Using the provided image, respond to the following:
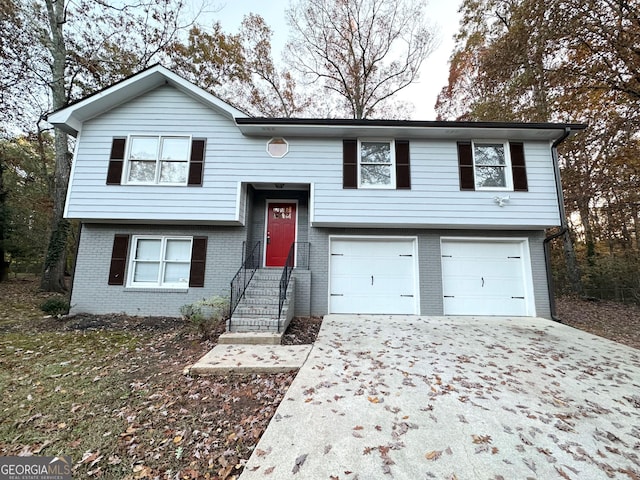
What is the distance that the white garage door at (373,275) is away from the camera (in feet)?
24.8

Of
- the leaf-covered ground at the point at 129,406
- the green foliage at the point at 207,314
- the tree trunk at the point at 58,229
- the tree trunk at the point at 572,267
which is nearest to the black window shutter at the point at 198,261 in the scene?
the green foliage at the point at 207,314

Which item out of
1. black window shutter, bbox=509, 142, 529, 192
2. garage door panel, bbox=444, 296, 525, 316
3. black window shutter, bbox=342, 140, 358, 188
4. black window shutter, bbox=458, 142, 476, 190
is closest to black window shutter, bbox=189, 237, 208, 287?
black window shutter, bbox=342, 140, 358, 188

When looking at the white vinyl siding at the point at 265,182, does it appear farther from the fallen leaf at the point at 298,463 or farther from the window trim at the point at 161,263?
the fallen leaf at the point at 298,463

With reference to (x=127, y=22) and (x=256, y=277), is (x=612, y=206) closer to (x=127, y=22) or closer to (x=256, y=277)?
(x=256, y=277)

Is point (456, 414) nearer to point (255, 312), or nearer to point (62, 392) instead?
point (255, 312)

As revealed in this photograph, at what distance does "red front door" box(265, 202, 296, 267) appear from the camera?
27.3 feet

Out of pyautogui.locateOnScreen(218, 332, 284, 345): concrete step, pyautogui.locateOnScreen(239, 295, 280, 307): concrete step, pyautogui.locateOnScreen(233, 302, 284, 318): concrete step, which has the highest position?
pyautogui.locateOnScreen(239, 295, 280, 307): concrete step

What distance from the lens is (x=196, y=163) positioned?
24.3 ft

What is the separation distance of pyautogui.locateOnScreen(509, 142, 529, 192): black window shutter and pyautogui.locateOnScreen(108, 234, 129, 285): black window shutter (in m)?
11.1

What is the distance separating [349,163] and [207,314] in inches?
219

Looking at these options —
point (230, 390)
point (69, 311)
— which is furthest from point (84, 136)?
point (230, 390)

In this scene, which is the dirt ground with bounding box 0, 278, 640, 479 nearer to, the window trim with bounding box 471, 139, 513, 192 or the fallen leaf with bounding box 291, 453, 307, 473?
the fallen leaf with bounding box 291, 453, 307, 473

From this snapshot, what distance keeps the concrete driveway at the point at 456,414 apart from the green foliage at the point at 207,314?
237 cm

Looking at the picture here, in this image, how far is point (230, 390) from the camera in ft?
11.6
